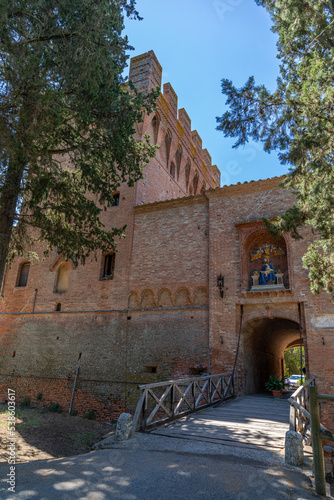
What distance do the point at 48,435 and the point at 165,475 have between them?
23.3 ft

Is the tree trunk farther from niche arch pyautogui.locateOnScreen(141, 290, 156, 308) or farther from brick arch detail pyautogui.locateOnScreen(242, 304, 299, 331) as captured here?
brick arch detail pyautogui.locateOnScreen(242, 304, 299, 331)

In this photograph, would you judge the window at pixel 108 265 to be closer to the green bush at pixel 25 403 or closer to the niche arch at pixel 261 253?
the niche arch at pixel 261 253

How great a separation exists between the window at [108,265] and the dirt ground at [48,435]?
19.1 ft

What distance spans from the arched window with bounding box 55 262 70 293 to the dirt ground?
5.41 m

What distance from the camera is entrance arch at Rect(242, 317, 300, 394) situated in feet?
39.5

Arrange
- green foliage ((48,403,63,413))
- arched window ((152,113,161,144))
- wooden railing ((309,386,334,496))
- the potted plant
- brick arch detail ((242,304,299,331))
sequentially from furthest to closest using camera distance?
arched window ((152,113,161,144)) → green foliage ((48,403,63,413)) → the potted plant → brick arch detail ((242,304,299,331)) → wooden railing ((309,386,334,496))

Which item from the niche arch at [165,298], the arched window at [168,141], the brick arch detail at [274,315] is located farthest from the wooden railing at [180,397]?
the arched window at [168,141]

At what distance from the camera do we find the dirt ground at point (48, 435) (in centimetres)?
816

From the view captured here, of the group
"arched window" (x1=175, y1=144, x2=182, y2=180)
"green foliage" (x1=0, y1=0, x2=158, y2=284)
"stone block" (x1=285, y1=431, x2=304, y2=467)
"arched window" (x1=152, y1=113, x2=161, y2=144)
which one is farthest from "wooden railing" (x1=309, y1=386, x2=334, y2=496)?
"arched window" (x1=175, y1=144, x2=182, y2=180)

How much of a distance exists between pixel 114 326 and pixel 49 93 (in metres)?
9.29

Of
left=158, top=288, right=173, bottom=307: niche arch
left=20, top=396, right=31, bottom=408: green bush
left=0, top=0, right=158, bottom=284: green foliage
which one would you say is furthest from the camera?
left=20, top=396, right=31, bottom=408: green bush

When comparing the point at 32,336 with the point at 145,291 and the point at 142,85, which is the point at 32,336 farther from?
the point at 142,85

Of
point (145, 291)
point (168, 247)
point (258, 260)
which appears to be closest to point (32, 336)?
point (145, 291)

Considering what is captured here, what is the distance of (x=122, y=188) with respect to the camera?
15.9 meters
